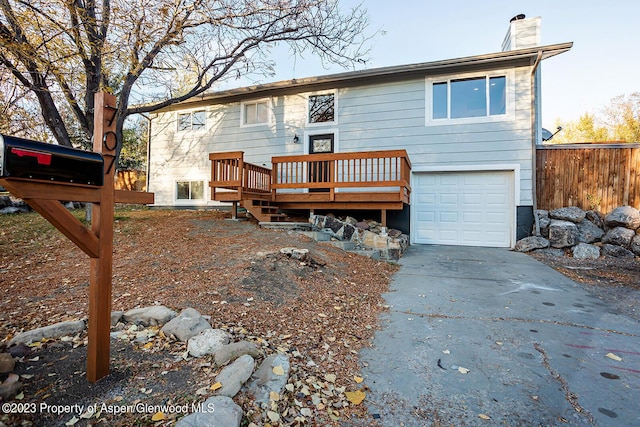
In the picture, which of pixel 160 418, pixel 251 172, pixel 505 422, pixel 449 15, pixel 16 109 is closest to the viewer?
pixel 160 418

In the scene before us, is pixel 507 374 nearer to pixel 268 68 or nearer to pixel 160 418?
pixel 160 418

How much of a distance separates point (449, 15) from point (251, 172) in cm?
723

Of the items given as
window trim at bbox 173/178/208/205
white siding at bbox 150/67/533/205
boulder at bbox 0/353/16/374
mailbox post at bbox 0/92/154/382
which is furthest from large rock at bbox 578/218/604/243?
window trim at bbox 173/178/208/205

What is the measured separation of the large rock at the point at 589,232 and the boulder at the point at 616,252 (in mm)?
307

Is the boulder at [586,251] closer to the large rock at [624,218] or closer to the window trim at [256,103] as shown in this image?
the large rock at [624,218]

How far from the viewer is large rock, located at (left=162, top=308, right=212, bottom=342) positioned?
2.25m

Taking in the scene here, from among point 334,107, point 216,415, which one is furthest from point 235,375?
point 334,107

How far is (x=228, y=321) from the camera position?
2.62m

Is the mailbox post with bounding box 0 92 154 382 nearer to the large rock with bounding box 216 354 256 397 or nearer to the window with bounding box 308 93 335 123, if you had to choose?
the large rock with bounding box 216 354 256 397

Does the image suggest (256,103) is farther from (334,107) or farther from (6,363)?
(6,363)

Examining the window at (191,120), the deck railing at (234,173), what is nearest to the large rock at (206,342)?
the deck railing at (234,173)

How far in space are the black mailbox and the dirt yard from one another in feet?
3.74

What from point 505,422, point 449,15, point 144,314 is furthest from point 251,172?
point 449,15

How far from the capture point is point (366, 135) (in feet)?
28.4
